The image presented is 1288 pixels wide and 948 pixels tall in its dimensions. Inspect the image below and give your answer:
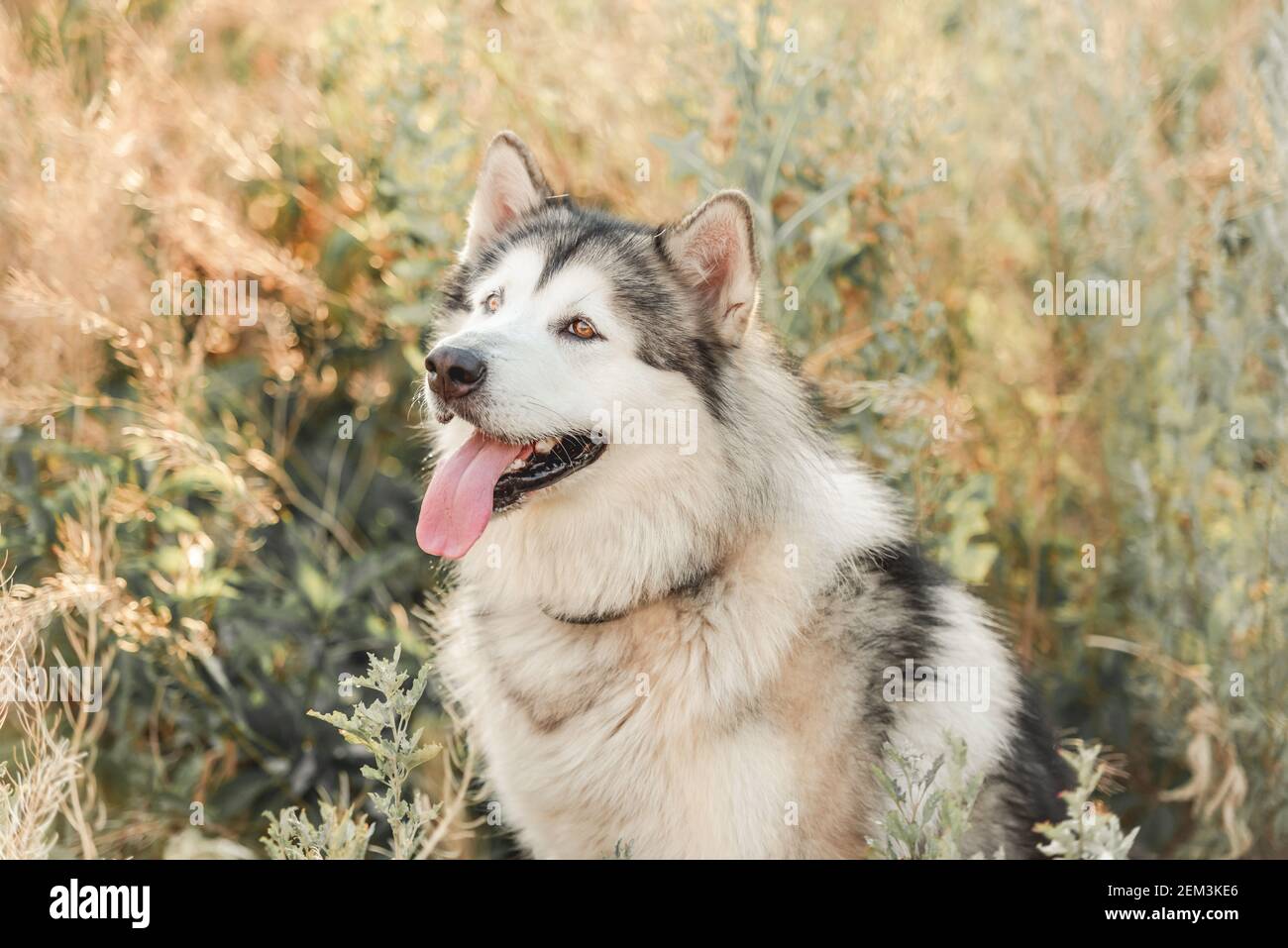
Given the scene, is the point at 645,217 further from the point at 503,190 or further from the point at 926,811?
the point at 926,811

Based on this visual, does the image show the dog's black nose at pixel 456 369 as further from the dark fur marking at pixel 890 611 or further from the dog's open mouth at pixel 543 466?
the dark fur marking at pixel 890 611

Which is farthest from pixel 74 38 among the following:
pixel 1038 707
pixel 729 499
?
pixel 1038 707

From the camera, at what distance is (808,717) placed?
2916 mm

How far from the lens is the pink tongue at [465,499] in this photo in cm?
301

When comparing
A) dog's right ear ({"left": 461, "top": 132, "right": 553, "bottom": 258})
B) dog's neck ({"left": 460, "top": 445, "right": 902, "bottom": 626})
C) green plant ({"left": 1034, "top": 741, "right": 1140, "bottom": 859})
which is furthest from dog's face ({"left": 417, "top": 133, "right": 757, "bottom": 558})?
green plant ({"left": 1034, "top": 741, "right": 1140, "bottom": 859})

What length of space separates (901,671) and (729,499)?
63cm

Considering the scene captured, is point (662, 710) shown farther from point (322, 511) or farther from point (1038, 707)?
point (322, 511)

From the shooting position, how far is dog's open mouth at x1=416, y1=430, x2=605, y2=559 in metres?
3.02

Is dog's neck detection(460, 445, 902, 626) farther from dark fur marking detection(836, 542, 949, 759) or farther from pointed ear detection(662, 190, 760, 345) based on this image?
pointed ear detection(662, 190, 760, 345)

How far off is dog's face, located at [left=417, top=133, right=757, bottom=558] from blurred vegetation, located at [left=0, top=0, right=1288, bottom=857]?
0.99 m

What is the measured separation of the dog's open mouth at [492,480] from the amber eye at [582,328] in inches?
11.1

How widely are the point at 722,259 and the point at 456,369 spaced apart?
0.78m

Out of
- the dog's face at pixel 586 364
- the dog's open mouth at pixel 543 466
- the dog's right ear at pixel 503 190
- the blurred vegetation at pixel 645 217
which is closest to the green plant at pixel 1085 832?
the dog's face at pixel 586 364

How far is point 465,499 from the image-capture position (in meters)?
3.05
